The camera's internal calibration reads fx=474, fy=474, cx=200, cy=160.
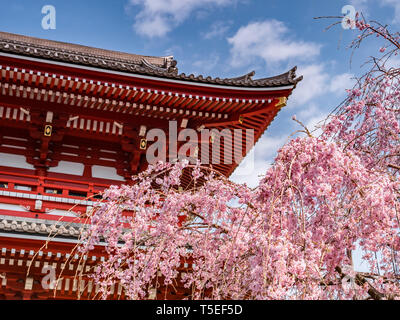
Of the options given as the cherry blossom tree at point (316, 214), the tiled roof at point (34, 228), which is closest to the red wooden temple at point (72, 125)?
the tiled roof at point (34, 228)

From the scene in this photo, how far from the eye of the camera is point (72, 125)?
990 centimetres

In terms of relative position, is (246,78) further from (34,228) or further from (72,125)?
(34,228)

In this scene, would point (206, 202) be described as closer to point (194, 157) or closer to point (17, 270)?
point (17, 270)

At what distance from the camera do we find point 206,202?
5.89 metres

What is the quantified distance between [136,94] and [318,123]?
4952 mm

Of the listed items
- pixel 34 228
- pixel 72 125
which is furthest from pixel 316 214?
pixel 72 125

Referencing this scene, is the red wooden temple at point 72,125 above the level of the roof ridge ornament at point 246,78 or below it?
below

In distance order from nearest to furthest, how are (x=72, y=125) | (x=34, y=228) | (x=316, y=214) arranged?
(x=316, y=214) < (x=34, y=228) < (x=72, y=125)

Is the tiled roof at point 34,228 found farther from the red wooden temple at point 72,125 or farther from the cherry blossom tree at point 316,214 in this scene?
the cherry blossom tree at point 316,214

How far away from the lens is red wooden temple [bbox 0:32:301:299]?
27.7ft

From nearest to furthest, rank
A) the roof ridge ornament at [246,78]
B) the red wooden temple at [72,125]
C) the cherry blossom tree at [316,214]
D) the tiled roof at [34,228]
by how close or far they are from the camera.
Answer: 1. the cherry blossom tree at [316,214]
2. the tiled roof at [34,228]
3. the red wooden temple at [72,125]
4. the roof ridge ornament at [246,78]

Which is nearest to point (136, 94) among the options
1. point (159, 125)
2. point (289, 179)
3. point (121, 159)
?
point (159, 125)

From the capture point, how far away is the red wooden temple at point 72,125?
8.45 m
